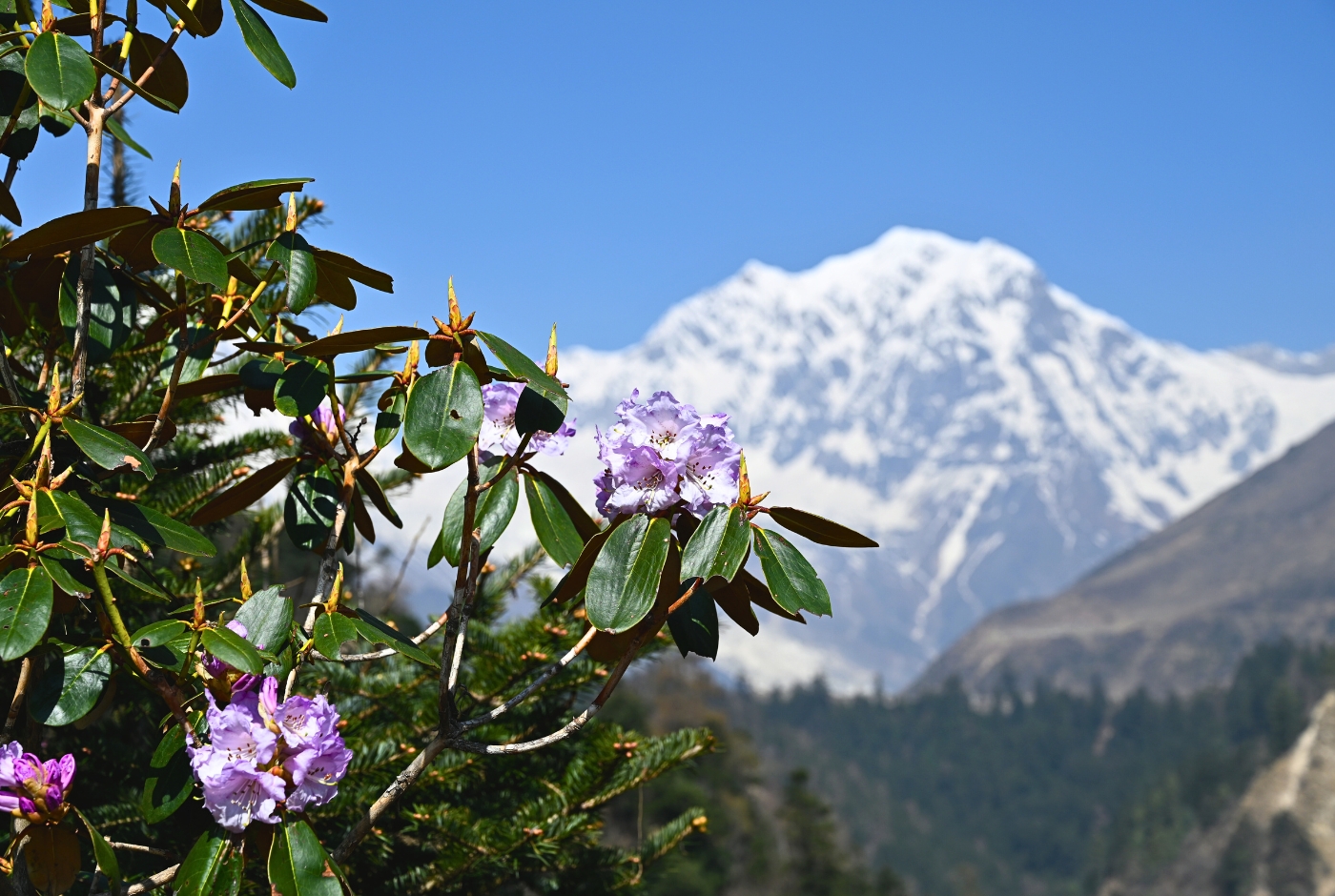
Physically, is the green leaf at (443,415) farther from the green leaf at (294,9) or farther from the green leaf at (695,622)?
the green leaf at (294,9)

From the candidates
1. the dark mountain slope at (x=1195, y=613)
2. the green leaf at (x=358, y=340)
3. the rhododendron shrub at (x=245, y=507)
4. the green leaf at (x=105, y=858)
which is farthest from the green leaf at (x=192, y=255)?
the dark mountain slope at (x=1195, y=613)

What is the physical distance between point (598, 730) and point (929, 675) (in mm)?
196199

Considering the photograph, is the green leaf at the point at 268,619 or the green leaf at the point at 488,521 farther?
the green leaf at the point at 488,521

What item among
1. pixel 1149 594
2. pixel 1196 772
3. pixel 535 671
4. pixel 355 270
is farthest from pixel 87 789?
pixel 1149 594

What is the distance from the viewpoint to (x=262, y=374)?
177 cm

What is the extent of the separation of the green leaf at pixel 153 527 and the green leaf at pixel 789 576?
72cm

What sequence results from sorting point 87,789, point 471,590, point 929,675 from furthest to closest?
1. point 929,675
2. point 87,789
3. point 471,590

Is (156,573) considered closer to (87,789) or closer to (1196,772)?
(87,789)

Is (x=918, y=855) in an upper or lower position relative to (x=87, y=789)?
upper

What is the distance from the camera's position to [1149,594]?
634 ft

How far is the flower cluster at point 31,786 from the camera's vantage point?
141cm

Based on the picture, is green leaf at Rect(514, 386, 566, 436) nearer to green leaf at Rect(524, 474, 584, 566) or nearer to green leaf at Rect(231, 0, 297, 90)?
green leaf at Rect(524, 474, 584, 566)

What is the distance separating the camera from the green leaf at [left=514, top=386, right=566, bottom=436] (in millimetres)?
1587

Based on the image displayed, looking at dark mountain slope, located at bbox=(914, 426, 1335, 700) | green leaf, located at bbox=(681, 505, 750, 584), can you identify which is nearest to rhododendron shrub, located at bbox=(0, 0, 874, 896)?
green leaf, located at bbox=(681, 505, 750, 584)
